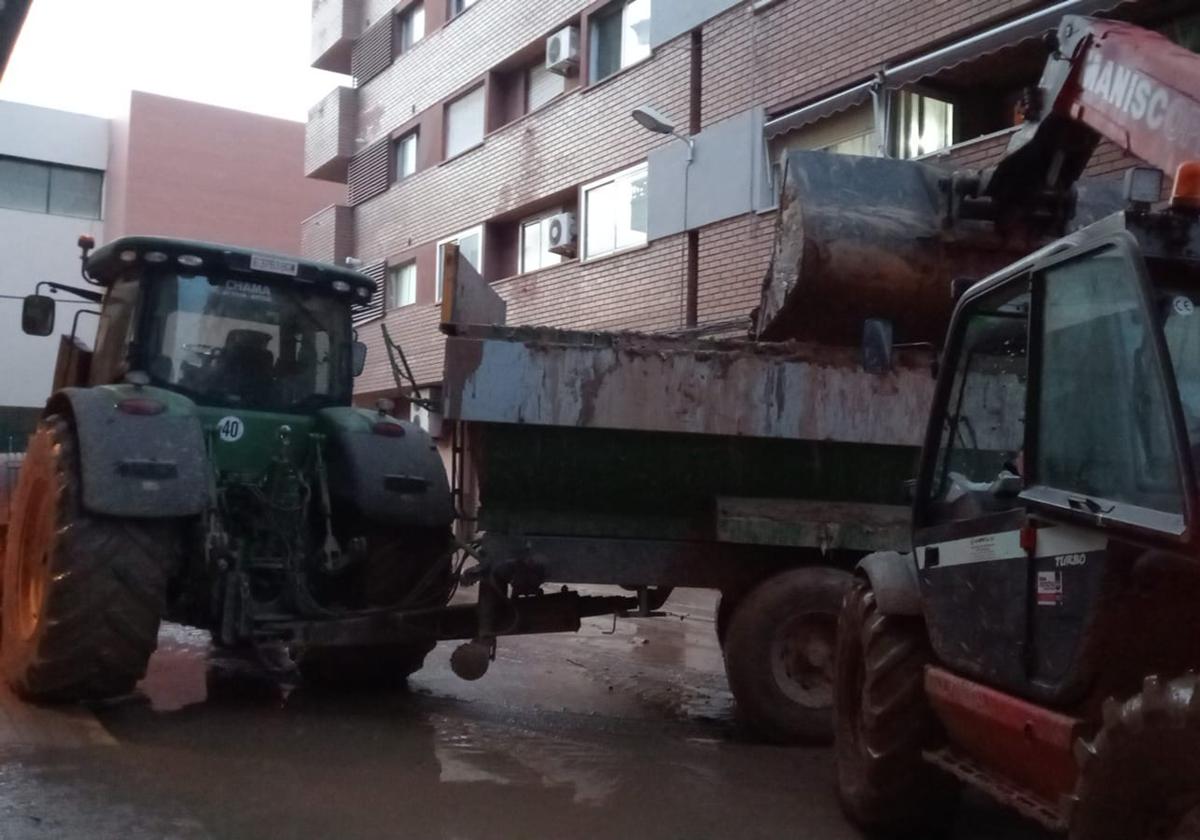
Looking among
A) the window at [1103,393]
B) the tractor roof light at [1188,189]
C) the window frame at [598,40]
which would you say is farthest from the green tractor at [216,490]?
the window frame at [598,40]

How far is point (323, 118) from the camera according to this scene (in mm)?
24719

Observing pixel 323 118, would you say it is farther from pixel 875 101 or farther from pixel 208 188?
pixel 875 101

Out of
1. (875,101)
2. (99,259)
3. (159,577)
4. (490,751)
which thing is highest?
(875,101)

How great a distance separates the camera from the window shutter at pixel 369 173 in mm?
22625

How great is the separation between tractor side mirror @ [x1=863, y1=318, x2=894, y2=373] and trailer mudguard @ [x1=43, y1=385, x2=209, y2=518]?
3.36 meters

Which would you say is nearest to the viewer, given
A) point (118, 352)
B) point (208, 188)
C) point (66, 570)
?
point (66, 570)

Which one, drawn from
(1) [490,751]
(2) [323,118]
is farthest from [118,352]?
(2) [323,118]

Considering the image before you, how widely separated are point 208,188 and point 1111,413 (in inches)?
1267

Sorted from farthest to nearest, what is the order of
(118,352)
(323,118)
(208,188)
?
(208,188), (323,118), (118,352)

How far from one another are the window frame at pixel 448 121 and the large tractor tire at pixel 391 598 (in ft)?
41.9

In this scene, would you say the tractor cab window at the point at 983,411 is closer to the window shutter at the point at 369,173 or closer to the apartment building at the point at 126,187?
the window shutter at the point at 369,173

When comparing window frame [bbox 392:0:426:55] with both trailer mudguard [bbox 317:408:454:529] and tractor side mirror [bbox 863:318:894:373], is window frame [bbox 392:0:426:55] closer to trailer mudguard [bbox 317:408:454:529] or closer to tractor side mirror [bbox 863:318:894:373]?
trailer mudguard [bbox 317:408:454:529]

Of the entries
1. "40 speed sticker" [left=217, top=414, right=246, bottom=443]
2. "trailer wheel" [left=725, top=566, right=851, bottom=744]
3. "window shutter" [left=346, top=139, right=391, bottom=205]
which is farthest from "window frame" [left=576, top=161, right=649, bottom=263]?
"trailer wheel" [left=725, top=566, right=851, bottom=744]

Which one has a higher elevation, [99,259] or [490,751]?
[99,259]
